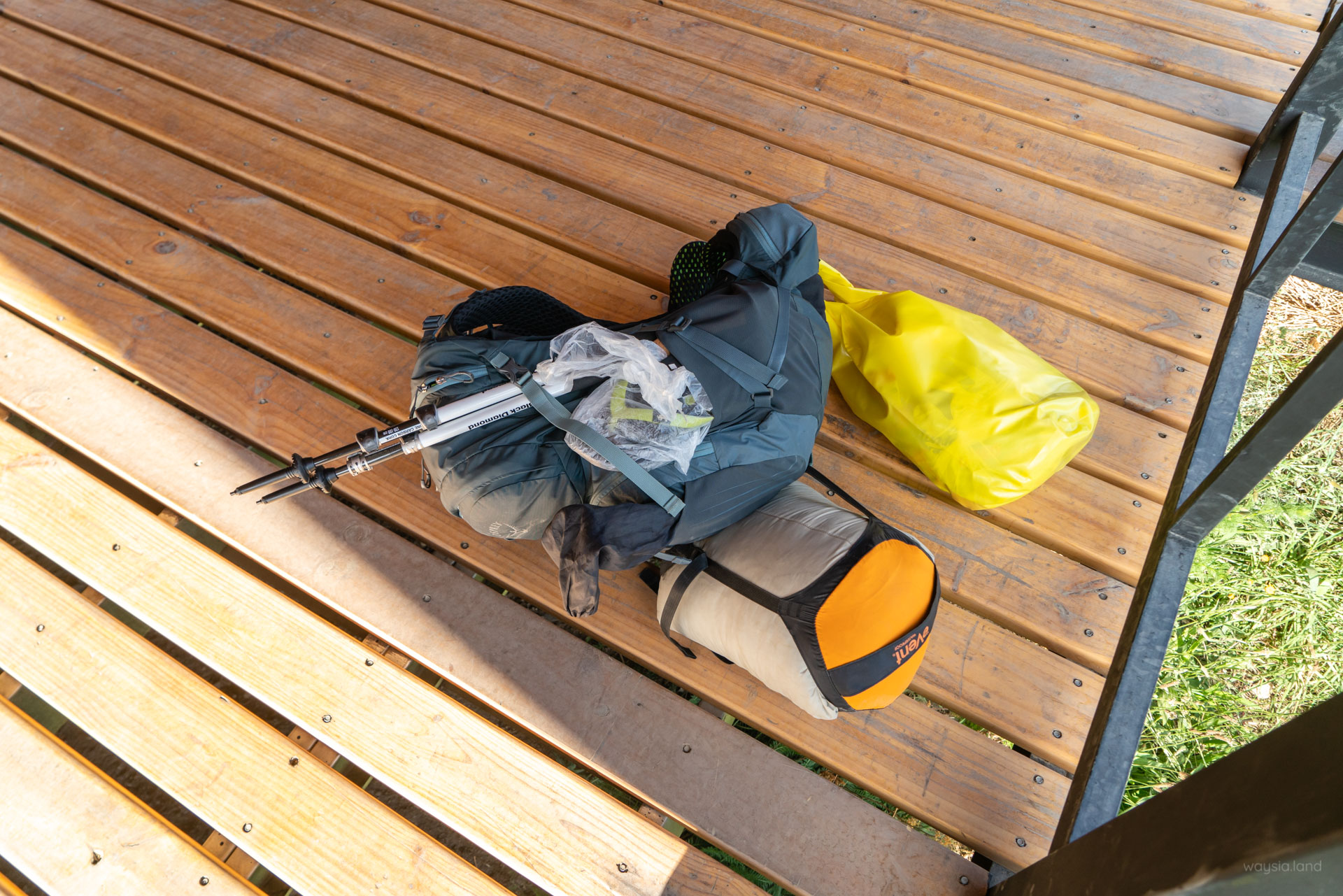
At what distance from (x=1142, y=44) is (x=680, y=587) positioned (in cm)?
221

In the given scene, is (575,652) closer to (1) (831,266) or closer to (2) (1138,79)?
(1) (831,266)

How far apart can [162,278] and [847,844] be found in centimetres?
201

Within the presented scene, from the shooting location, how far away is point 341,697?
1.41m

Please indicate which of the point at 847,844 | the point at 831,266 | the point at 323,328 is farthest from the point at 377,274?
the point at 847,844

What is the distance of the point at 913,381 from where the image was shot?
1.46m

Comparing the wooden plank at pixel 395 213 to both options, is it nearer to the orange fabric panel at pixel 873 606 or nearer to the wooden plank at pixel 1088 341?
the wooden plank at pixel 1088 341

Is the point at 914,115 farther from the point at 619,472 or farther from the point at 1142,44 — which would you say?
the point at 619,472

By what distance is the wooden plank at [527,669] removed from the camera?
128 centimetres

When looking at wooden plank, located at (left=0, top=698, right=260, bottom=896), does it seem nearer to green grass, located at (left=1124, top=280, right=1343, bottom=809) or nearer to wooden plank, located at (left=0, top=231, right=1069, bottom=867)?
→ wooden plank, located at (left=0, top=231, right=1069, bottom=867)

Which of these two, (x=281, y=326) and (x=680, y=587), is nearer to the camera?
(x=680, y=587)

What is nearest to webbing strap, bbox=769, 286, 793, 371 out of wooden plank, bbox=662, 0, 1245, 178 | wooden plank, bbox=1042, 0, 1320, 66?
wooden plank, bbox=662, 0, 1245, 178

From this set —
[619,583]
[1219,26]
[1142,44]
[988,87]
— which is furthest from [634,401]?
[1219,26]

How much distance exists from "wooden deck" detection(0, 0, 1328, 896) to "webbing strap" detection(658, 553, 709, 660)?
104 mm

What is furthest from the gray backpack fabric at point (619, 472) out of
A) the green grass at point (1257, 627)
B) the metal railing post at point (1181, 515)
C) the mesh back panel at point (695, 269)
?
the green grass at point (1257, 627)
